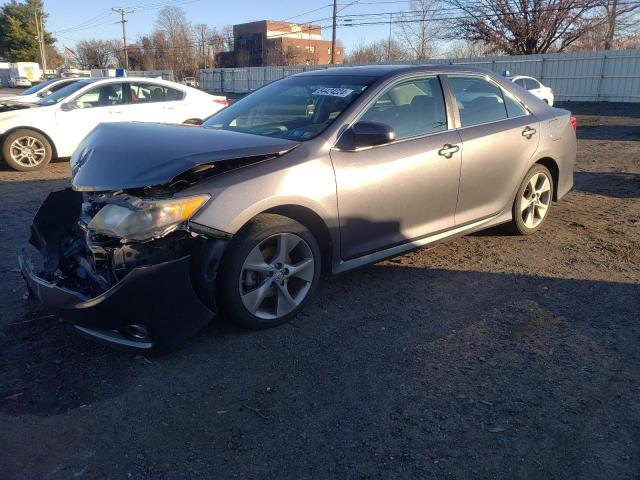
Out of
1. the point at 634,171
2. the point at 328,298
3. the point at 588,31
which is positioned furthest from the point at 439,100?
the point at 588,31

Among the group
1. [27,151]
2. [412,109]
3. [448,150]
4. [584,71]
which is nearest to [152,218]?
[412,109]

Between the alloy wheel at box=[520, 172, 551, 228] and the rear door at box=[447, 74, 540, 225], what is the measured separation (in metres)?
0.33

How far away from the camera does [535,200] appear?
5.39m

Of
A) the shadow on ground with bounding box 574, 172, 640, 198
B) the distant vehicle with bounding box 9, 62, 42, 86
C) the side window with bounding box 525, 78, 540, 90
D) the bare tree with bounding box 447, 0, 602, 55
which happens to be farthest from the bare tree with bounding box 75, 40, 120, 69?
the shadow on ground with bounding box 574, 172, 640, 198

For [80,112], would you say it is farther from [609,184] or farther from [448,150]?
[609,184]

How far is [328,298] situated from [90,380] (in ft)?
5.86

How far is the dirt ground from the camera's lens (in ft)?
7.75

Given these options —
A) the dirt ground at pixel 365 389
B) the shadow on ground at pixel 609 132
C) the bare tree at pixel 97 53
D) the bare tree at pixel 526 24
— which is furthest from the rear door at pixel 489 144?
the bare tree at pixel 97 53

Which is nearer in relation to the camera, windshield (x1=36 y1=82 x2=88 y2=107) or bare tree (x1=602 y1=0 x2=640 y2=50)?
windshield (x1=36 y1=82 x2=88 y2=107)

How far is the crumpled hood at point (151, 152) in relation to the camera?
9.96ft

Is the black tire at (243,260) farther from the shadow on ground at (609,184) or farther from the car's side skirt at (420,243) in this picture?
the shadow on ground at (609,184)

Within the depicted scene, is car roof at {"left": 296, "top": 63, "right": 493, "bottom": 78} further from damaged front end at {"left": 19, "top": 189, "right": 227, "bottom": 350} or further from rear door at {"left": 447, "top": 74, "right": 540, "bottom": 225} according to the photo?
damaged front end at {"left": 19, "top": 189, "right": 227, "bottom": 350}

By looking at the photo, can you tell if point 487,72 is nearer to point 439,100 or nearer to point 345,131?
point 439,100

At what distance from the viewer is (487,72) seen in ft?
16.6
